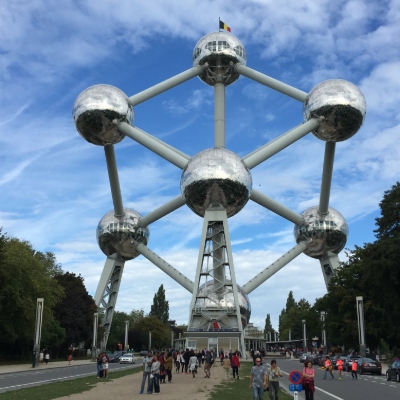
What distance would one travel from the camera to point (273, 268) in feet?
127

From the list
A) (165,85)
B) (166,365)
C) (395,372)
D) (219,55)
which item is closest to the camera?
(166,365)

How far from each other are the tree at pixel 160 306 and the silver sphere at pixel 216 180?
214 feet

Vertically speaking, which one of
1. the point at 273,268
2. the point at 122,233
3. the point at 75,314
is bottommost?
the point at 75,314

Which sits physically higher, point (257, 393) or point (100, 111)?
point (100, 111)

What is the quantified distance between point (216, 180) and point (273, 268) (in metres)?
11.3

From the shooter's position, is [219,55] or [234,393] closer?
[234,393]

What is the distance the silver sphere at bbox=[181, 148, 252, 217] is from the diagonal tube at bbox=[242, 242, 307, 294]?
7962 millimetres

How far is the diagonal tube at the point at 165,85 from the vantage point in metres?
34.3

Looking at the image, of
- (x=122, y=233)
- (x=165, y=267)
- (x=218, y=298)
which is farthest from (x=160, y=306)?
(x=218, y=298)

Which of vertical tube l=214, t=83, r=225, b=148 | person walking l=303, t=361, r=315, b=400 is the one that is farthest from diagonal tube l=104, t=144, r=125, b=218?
person walking l=303, t=361, r=315, b=400

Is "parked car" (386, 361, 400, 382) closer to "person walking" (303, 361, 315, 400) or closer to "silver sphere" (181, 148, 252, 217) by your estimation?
"person walking" (303, 361, 315, 400)

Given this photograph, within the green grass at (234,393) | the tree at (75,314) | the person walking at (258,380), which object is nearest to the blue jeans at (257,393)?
the person walking at (258,380)

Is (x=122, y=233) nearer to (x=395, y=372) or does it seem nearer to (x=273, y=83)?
(x=273, y=83)

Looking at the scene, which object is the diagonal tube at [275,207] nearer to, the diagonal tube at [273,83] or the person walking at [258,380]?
the diagonal tube at [273,83]
